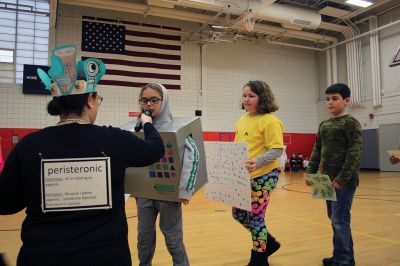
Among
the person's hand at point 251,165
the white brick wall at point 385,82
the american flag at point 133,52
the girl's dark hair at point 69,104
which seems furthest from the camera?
the white brick wall at point 385,82

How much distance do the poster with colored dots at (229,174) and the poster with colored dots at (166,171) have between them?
1.39 ft

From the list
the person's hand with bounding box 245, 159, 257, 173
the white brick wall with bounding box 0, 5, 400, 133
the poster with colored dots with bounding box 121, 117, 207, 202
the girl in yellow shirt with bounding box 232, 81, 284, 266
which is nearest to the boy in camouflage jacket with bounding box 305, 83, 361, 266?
the girl in yellow shirt with bounding box 232, 81, 284, 266

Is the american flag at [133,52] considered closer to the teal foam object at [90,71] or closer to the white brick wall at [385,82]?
the white brick wall at [385,82]

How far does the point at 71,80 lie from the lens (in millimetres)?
1200

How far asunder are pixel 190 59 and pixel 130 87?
245 centimetres

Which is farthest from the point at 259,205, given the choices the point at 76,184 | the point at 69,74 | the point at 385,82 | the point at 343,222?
the point at 385,82

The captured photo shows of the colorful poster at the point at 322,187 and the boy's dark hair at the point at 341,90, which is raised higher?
the boy's dark hair at the point at 341,90

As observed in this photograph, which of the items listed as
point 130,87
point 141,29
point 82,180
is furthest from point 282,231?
point 141,29

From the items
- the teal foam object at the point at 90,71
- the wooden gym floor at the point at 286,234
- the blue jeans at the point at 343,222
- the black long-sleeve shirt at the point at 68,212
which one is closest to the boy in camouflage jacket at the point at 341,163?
the blue jeans at the point at 343,222

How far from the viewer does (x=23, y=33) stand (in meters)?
9.65

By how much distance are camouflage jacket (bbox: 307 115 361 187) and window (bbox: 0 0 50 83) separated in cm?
956

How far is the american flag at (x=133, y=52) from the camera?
10.2 m

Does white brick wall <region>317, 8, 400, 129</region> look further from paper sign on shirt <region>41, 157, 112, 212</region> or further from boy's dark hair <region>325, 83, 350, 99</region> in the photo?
paper sign on shirt <region>41, 157, 112, 212</region>

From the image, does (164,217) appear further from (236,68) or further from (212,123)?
(236,68)
